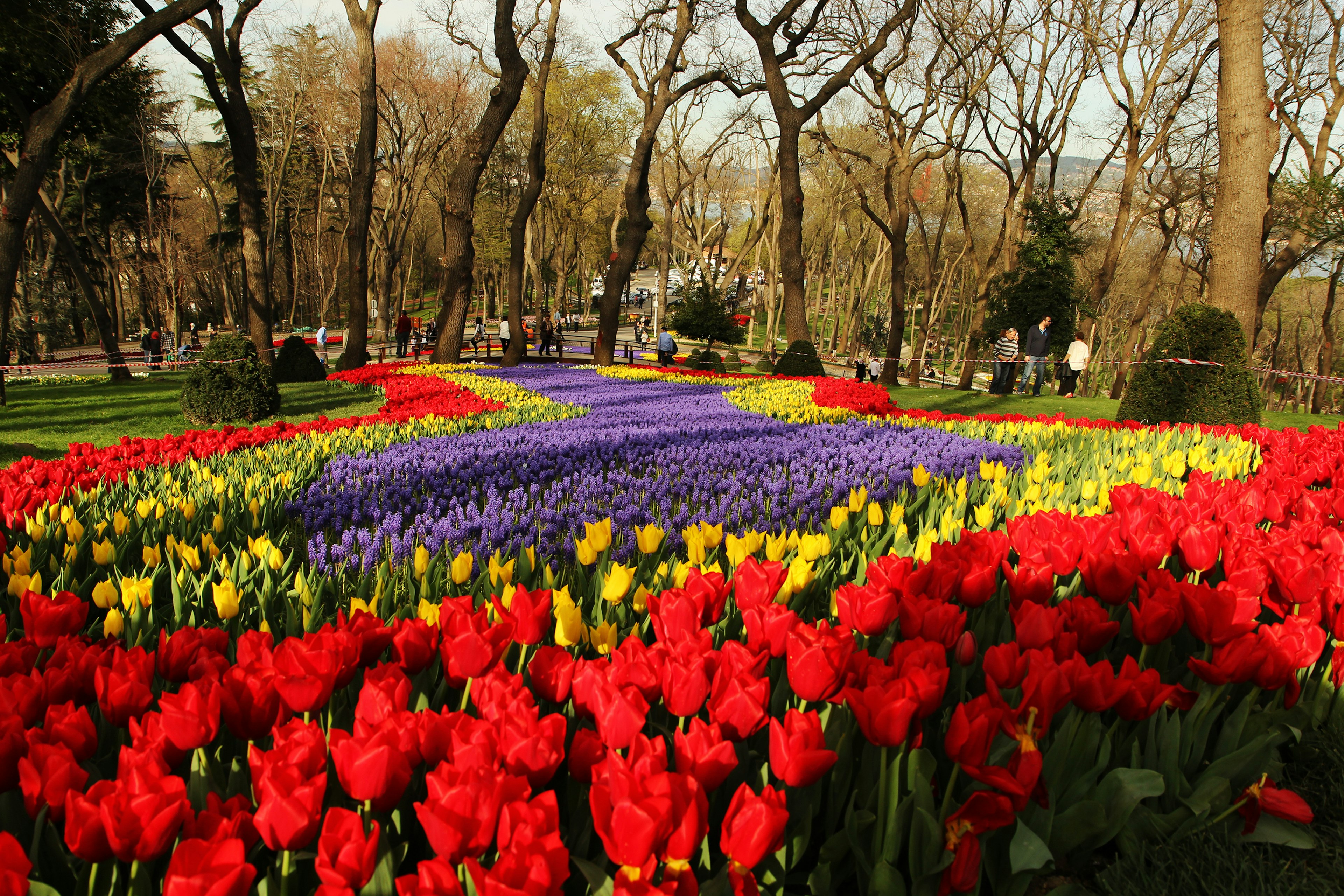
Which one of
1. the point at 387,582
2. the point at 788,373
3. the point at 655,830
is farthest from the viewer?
the point at 788,373

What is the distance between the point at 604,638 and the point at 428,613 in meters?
0.44

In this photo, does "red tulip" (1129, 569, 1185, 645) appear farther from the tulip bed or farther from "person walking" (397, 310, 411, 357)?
"person walking" (397, 310, 411, 357)

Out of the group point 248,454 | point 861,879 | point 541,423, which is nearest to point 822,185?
point 541,423

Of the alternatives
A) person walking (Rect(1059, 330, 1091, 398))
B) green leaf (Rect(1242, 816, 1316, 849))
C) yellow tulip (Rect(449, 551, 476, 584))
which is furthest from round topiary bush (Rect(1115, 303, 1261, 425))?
person walking (Rect(1059, 330, 1091, 398))

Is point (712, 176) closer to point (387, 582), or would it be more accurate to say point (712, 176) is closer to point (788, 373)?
point (788, 373)

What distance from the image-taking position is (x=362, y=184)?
55.8 feet

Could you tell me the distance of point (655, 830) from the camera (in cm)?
98

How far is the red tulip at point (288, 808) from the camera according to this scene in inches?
40.0

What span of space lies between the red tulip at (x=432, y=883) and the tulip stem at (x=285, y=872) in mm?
204

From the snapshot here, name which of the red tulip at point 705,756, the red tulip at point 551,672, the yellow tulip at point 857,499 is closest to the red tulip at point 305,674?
the red tulip at point 551,672

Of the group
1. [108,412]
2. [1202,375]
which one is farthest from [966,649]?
[108,412]

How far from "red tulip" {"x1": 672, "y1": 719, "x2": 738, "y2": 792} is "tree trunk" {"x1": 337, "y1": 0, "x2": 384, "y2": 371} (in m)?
17.4

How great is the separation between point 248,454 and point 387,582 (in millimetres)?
3428

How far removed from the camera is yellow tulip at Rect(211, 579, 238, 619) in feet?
Result: 6.56
